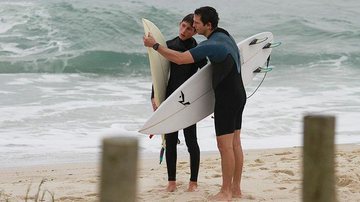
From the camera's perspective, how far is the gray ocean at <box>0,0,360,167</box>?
9.11 meters

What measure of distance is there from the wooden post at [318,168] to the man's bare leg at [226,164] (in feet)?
11.0

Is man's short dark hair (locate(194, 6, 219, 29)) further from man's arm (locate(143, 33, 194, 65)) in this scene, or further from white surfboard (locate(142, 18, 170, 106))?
white surfboard (locate(142, 18, 170, 106))

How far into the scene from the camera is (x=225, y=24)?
875 inches

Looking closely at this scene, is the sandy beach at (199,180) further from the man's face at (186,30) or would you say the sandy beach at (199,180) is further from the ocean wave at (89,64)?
the ocean wave at (89,64)

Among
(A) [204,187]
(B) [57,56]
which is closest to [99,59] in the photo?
(B) [57,56]

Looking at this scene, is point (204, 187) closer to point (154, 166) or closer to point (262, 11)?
point (154, 166)

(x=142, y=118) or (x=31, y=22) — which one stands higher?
(x=31, y=22)


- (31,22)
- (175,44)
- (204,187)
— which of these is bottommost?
(204,187)

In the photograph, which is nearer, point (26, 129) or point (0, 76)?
point (26, 129)

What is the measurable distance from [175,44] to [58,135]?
3.76m

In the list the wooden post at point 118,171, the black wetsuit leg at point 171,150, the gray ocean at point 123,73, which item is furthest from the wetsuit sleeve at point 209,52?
the wooden post at point 118,171

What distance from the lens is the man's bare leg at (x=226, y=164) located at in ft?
17.7

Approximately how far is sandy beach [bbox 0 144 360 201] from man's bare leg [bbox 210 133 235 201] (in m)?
0.19

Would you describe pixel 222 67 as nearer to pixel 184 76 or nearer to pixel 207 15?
pixel 207 15
